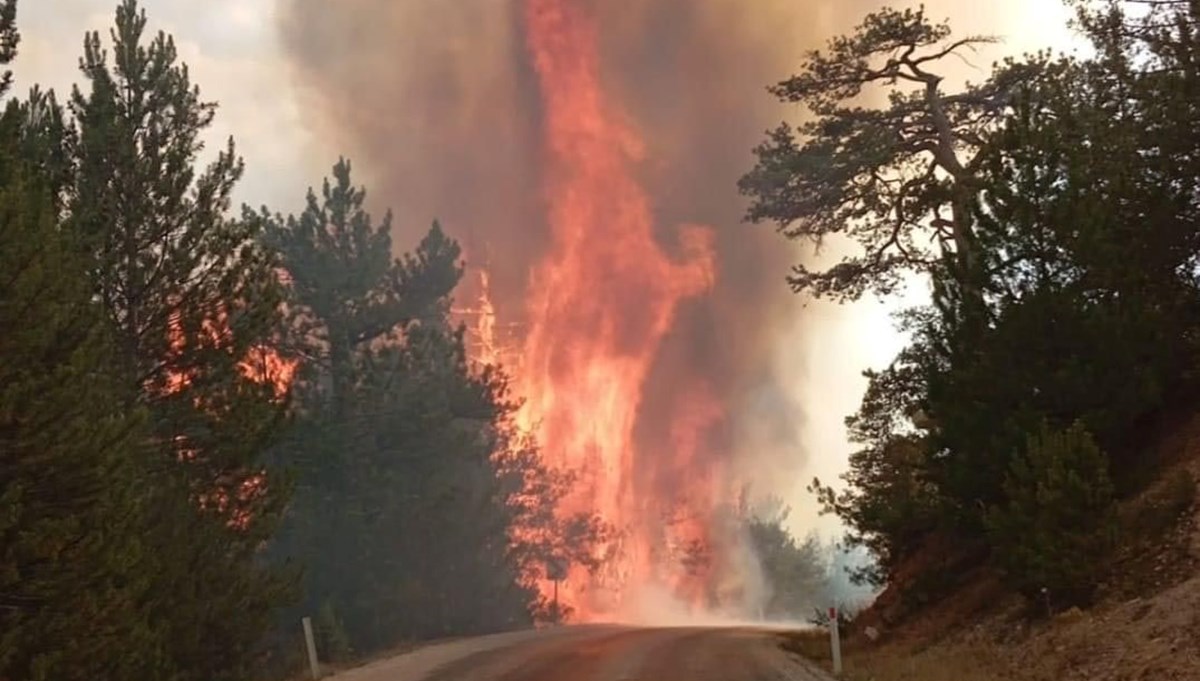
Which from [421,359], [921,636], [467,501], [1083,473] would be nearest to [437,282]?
[421,359]

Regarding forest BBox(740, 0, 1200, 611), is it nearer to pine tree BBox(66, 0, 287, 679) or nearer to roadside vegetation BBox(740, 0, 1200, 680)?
roadside vegetation BBox(740, 0, 1200, 680)

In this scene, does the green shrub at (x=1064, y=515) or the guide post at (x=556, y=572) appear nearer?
the green shrub at (x=1064, y=515)

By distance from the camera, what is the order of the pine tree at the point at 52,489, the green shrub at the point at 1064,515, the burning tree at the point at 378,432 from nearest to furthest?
the pine tree at the point at 52,489
the green shrub at the point at 1064,515
the burning tree at the point at 378,432

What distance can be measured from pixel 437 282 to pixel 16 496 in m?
31.7

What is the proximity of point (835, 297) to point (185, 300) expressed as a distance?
15.4 metres

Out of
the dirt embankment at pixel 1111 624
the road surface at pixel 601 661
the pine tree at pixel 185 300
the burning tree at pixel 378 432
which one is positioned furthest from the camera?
the burning tree at pixel 378 432

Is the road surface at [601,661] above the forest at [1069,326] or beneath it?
beneath

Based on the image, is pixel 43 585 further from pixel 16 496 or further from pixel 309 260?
pixel 309 260

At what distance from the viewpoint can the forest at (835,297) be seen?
42.4 feet

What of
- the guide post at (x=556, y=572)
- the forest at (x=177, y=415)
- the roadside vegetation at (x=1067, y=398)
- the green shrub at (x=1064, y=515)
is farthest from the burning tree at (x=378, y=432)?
the green shrub at (x=1064, y=515)

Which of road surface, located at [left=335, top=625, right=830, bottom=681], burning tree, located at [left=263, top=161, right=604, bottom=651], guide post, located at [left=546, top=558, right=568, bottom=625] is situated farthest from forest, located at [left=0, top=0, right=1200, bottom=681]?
guide post, located at [left=546, top=558, right=568, bottom=625]

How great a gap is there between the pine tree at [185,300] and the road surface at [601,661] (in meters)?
2.84

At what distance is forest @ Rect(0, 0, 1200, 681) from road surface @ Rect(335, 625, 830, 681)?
314cm

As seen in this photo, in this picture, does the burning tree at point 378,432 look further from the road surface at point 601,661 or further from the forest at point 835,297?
the road surface at point 601,661
